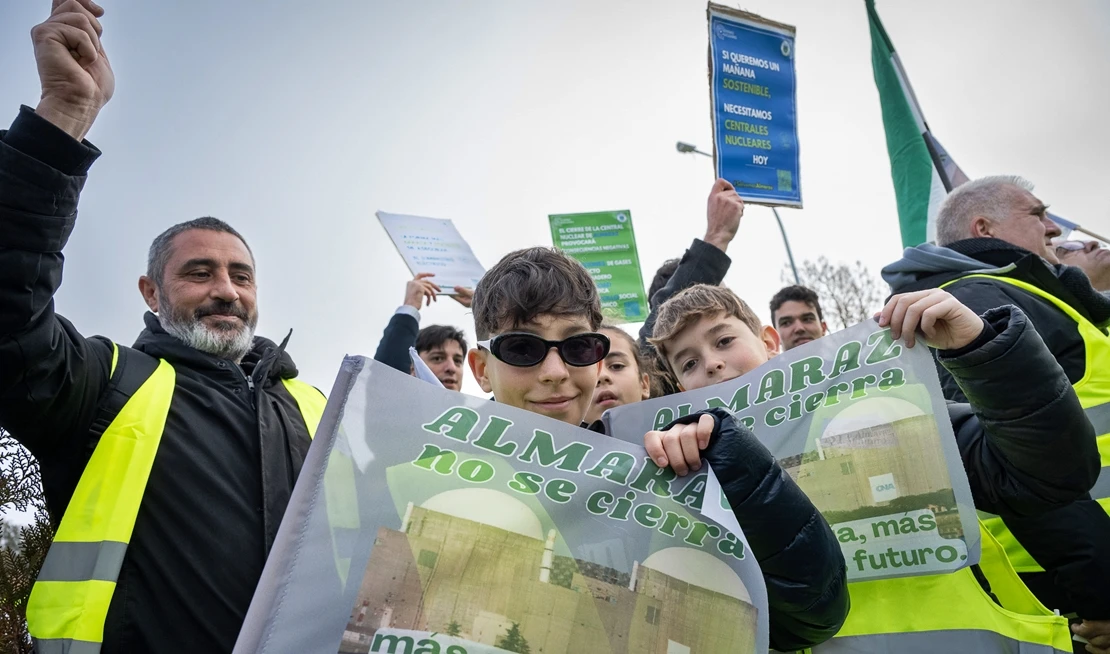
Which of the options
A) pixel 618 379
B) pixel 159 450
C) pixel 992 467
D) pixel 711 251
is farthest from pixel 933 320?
pixel 159 450

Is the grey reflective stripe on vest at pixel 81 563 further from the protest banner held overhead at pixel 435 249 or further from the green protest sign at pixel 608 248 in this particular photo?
the green protest sign at pixel 608 248

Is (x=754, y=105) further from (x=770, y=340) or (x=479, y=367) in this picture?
(x=479, y=367)

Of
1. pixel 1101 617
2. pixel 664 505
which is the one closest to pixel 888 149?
pixel 1101 617

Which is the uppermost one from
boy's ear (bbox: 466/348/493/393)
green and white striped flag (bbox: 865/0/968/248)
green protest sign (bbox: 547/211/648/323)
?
green and white striped flag (bbox: 865/0/968/248)

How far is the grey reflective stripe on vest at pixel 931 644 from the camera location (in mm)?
1844

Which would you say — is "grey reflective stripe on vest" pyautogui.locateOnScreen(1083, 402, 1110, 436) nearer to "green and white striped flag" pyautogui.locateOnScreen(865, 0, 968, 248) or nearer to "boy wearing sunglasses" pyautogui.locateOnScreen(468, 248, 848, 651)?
"boy wearing sunglasses" pyautogui.locateOnScreen(468, 248, 848, 651)

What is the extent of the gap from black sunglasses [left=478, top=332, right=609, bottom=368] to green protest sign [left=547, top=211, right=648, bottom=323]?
4.52 metres

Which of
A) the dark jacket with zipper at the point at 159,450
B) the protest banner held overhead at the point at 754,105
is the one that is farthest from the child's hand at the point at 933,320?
the protest banner held overhead at the point at 754,105

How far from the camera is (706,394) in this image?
2369 millimetres

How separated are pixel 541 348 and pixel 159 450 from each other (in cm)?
132

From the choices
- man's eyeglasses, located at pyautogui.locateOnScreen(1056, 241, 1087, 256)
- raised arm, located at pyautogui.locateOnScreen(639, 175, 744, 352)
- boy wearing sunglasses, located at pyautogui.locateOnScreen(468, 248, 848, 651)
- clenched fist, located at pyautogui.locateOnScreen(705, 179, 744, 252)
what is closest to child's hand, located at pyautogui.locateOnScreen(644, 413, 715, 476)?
boy wearing sunglasses, located at pyautogui.locateOnScreen(468, 248, 848, 651)

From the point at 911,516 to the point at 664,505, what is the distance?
2.38 feet

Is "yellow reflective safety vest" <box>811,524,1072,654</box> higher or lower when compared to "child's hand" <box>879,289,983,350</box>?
lower

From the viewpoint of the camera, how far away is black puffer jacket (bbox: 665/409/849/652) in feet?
5.39
